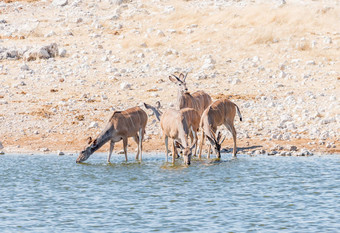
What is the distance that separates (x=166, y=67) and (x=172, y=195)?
12713mm

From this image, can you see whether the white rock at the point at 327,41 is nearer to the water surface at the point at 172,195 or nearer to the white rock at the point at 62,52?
the white rock at the point at 62,52

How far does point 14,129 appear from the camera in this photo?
64.7 feet

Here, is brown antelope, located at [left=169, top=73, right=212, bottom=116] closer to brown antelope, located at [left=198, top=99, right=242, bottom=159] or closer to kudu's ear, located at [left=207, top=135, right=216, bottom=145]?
brown antelope, located at [left=198, top=99, right=242, bottom=159]

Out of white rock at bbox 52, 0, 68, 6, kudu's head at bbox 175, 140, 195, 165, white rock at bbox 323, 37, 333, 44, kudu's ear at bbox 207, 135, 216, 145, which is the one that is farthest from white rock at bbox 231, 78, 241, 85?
white rock at bbox 52, 0, 68, 6

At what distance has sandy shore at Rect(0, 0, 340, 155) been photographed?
18984 mm

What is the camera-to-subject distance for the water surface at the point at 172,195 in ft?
32.2

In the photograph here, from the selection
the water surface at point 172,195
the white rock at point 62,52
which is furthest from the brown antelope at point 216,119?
the white rock at point 62,52

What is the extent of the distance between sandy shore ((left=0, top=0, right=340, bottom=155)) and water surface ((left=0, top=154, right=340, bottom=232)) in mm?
2626

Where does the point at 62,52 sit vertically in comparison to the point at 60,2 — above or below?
below

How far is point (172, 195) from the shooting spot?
38.9 feet

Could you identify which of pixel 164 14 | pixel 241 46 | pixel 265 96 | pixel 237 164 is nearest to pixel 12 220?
pixel 237 164

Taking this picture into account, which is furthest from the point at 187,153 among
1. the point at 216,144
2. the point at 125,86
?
the point at 125,86

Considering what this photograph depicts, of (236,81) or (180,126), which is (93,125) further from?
(236,81)

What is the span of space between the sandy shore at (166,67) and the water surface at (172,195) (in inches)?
103
